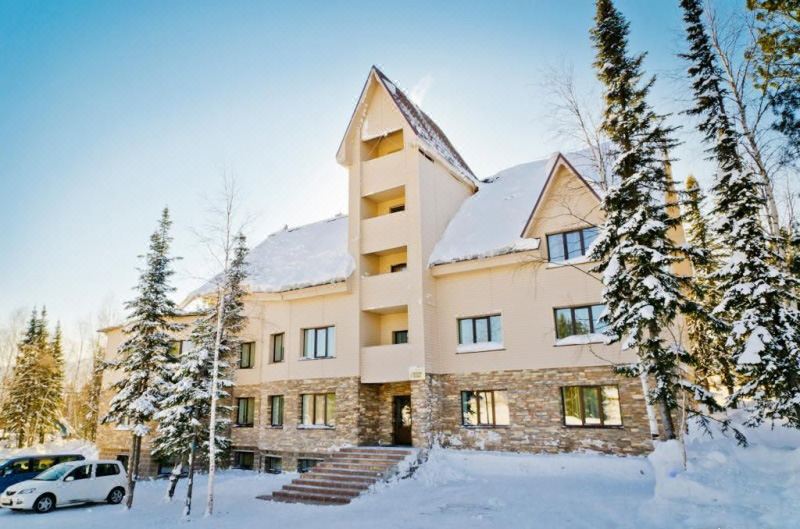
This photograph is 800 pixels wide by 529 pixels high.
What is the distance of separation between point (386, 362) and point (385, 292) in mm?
2853

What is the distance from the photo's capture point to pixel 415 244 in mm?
20172

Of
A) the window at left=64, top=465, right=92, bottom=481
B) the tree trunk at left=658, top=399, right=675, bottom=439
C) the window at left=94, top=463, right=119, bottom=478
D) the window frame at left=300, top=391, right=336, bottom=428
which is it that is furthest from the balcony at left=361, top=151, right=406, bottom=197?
the window at left=64, top=465, right=92, bottom=481

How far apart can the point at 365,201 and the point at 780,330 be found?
15833mm

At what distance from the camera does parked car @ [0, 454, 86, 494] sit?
1841 centimetres

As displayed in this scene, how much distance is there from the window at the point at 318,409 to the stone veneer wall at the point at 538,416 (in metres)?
4.78

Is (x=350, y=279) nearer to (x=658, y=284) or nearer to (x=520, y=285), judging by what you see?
(x=520, y=285)

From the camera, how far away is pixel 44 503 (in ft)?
49.2

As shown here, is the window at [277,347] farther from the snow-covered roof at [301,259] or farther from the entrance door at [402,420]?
the entrance door at [402,420]

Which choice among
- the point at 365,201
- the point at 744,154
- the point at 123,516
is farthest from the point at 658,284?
the point at 123,516

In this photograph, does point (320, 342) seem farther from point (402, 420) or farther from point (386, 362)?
point (402, 420)

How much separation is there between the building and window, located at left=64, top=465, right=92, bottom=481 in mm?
7061

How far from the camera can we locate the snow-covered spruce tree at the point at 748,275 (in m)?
13.0

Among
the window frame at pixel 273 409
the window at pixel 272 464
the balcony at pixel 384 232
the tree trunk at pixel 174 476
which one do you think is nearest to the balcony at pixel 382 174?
the balcony at pixel 384 232

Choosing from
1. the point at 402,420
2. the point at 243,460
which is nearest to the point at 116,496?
the point at 243,460
